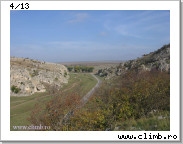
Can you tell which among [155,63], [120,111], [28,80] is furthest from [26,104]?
[155,63]

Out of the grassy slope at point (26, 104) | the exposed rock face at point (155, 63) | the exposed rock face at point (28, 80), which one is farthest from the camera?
the exposed rock face at point (28, 80)

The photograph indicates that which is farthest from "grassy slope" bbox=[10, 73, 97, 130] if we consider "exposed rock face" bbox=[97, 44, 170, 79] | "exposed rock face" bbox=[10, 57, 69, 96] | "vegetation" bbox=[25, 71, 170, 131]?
"exposed rock face" bbox=[97, 44, 170, 79]

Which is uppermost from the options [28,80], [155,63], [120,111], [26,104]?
[155,63]

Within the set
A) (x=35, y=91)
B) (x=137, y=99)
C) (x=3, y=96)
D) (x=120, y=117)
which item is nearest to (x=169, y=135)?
(x=120, y=117)

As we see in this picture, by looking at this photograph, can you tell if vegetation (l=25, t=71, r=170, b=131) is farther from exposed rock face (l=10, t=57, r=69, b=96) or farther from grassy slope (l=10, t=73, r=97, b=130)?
exposed rock face (l=10, t=57, r=69, b=96)

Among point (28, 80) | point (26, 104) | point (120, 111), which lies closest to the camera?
point (120, 111)

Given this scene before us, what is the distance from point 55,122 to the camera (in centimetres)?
903

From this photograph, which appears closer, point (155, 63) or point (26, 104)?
point (26, 104)

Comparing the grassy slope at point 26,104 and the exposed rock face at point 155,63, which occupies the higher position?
the exposed rock face at point 155,63

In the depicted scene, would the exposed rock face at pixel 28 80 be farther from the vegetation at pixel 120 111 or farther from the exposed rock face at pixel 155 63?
the vegetation at pixel 120 111

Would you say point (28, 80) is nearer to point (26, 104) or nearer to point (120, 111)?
point (26, 104)

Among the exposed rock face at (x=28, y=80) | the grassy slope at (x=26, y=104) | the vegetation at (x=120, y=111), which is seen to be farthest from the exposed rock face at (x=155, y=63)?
the exposed rock face at (x=28, y=80)

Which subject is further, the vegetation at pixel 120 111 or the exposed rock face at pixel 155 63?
the exposed rock face at pixel 155 63

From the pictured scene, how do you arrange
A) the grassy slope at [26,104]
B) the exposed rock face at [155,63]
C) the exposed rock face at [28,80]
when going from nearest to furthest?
the grassy slope at [26,104] → the exposed rock face at [155,63] → the exposed rock face at [28,80]
